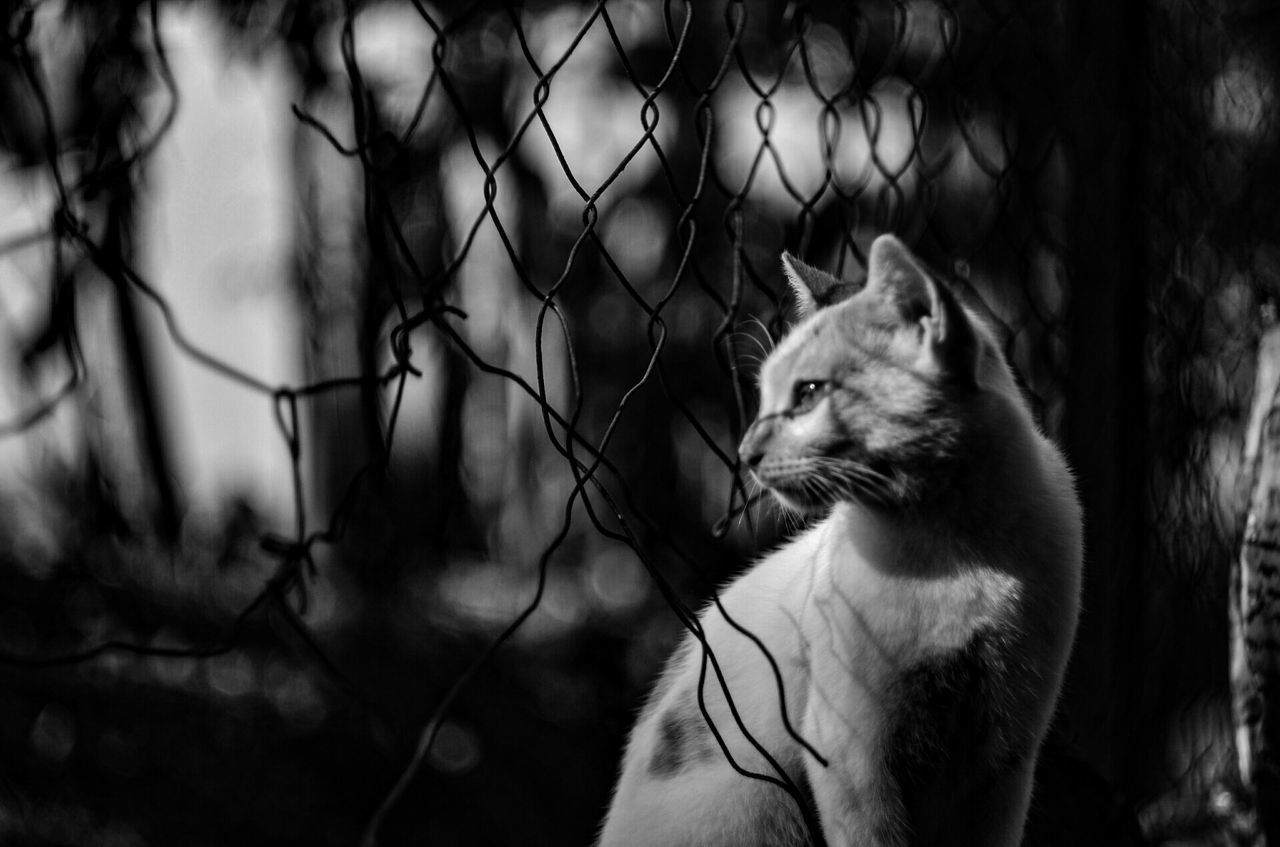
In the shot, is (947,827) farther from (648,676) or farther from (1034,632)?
(648,676)

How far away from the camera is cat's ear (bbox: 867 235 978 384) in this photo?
904 mm

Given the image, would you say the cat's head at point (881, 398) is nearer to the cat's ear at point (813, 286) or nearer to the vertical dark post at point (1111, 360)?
the cat's ear at point (813, 286)

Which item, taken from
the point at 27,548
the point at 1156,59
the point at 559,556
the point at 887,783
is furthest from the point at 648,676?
the point at 887,783

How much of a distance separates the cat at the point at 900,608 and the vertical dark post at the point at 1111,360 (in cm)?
79

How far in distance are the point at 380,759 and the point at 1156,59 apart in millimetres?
2230

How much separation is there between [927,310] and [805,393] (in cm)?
13

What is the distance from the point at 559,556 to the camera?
374 cm

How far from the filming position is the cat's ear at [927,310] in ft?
2.97

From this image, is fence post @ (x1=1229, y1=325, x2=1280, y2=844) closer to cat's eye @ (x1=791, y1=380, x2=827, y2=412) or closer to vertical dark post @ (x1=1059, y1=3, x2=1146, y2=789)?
vertical dark post @ (x1=1059, y1=3, x2=1146, y2=789)

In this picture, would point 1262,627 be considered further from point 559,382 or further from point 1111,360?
point 559,382

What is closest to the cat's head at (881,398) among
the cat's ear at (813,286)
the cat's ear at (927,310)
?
the cat's ear at (927,310)

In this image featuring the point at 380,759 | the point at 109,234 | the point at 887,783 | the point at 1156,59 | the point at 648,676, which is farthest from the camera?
the point at 648,676

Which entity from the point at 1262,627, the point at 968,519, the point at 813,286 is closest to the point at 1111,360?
the point at 1262,627

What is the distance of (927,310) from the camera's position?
0.94 meters
